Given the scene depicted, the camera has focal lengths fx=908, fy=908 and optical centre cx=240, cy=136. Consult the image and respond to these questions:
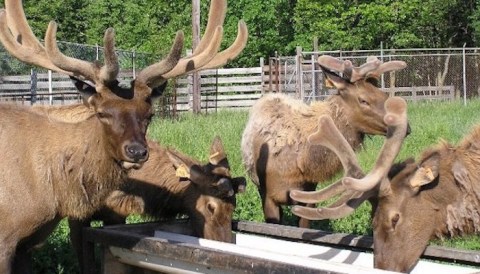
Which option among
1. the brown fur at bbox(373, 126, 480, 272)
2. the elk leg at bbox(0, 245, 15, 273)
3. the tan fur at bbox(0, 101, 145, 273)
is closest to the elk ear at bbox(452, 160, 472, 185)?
the brown fur at bbox(373, 126, 480, 272)

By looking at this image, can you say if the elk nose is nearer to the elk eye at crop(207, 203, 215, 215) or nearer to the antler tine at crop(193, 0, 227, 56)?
the antler tine at crop(193, 0, 227, 56)

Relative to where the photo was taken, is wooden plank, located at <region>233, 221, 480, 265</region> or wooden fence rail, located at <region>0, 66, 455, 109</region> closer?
wooden plank, located at <region>233, 221, 480, 265</region>

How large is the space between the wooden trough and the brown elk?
97 cm

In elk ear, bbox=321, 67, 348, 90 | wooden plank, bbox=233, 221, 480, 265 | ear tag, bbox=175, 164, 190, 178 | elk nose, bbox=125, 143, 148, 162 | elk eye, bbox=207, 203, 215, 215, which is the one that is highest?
elk ear, bbox=321, 67, 348, 90

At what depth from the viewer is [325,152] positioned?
8.80m

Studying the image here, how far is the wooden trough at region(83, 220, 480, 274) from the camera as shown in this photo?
5848mm

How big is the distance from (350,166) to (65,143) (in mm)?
2141

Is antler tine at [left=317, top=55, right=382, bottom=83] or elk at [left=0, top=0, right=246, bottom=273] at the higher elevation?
antler tine at [left=317, top=55, right=382, bottom=83]

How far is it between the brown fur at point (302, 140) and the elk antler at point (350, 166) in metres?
2.19

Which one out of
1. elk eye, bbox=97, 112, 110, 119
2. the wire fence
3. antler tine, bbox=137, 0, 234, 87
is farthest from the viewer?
the wire fence

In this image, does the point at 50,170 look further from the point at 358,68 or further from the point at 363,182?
the point at 358,68

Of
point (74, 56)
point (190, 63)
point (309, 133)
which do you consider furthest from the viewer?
point (74, 56)

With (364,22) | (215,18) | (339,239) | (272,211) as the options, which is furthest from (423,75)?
(339,239)

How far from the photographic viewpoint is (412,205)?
629cm
